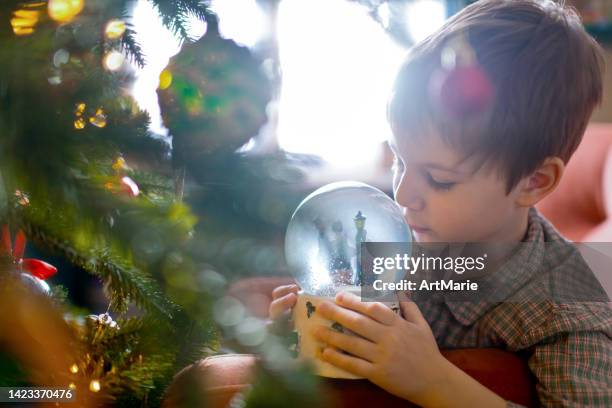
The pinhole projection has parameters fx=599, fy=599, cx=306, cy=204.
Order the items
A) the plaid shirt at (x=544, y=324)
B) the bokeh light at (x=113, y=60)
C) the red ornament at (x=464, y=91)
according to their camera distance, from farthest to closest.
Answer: the red ornament at (x=464, y=91), the plaid shirt at (x=544, y=324), the bokeh light at (x=113, y=60)

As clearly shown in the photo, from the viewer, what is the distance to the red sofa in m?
0.34

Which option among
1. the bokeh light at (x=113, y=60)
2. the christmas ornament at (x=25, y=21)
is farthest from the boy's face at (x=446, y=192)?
the christmas ornament at (x=25, y=21)

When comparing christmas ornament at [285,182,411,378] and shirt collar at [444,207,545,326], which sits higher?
christmas ornament at [285,182,411,378]

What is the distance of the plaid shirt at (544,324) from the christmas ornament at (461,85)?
0.22 meters

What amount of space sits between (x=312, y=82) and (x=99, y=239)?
1474mm

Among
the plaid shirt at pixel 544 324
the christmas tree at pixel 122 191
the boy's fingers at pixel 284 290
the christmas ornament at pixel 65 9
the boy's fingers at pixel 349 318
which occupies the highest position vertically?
the christmas ornament at pixel 65 9

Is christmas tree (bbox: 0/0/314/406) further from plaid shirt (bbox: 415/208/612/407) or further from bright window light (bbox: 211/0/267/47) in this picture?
plaid shirt (bbox: 415/208/612/407)

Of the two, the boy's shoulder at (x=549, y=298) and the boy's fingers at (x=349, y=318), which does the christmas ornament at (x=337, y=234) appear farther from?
the boy's shoulder at (x=549, y=298)

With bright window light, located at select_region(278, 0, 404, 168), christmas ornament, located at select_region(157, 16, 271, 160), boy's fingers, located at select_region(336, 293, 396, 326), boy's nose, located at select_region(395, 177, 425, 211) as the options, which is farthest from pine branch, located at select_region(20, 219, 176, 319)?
bright window light, located at select_region(278, 0, 404, 168)

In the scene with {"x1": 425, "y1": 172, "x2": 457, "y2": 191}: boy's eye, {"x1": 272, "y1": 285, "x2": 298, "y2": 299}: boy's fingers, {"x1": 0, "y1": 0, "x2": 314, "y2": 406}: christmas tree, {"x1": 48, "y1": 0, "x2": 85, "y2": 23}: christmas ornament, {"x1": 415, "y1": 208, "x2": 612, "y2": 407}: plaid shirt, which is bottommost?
{"x1": 415, "y1": 208, "x2": 612, "y2": 407}: plaid shirt

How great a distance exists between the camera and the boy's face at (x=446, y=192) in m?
0.79

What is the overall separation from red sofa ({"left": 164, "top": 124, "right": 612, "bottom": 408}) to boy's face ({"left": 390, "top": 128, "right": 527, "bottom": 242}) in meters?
0.21

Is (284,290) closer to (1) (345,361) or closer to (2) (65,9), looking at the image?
(1) (345,361)

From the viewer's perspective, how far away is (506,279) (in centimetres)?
80
